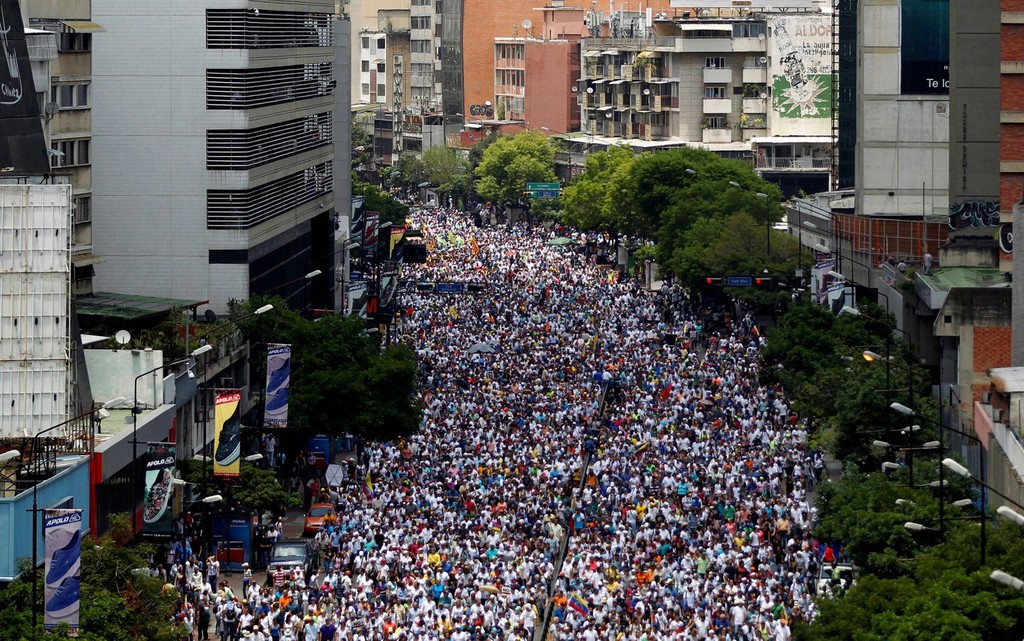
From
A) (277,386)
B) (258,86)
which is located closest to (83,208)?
(258,86)

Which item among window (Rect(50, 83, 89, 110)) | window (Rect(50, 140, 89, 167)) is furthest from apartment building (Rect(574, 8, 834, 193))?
window (Rect(50, 83, 89, 110))

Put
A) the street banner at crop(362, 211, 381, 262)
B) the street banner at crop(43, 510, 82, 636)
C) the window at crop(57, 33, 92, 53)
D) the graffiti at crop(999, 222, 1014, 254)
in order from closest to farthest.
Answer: the street banner at crop(43, 510, 82, 636) → the graffiti at crop(999, 222, 1014, 254) → the window at crop(57, 33, 92, 53) → the street banner at crop(362, 211, 381, 262)

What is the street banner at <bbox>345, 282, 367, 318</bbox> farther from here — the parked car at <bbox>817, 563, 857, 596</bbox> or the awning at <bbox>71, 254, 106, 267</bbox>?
the parked car at <bbox>817, 563, 857, 596</bbox>

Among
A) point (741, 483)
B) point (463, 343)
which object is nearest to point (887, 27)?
point (463, 343)

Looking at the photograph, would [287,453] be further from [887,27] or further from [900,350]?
[887,27]

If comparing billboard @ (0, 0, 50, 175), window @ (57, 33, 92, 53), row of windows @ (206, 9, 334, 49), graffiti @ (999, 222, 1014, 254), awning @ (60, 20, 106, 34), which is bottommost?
graffiti @ (999, 222, 1014, 254)

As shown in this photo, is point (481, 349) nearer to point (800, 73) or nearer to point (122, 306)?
point (122, 306)
